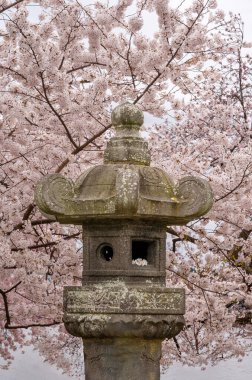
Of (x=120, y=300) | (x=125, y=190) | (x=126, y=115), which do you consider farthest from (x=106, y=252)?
(x=126, y=115)

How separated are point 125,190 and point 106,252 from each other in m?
0.66

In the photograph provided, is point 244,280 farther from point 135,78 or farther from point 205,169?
point 135,78

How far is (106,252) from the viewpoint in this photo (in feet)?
20.9

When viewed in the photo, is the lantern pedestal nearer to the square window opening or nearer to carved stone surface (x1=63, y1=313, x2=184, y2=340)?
carved stone surface (x1=63, y1=313, x2=184, y2=340)

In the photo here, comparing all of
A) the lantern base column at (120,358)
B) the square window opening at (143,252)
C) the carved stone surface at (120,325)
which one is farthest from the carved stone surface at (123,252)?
the lantern base column at (120,358)

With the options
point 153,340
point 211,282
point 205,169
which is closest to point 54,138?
point 205,169

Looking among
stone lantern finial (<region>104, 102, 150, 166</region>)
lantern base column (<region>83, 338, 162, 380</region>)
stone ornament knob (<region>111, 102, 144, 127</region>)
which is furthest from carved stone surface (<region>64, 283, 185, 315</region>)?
stone ornament knob (<region>111, 102, 144, 127</region>)

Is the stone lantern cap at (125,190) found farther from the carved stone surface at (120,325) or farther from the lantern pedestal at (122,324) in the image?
the carved stone surface at (120,325)

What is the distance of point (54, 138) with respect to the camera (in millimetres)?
8961

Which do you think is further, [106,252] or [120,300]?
[106,252]

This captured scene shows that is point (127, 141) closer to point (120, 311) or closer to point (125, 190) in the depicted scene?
point (125, 190)

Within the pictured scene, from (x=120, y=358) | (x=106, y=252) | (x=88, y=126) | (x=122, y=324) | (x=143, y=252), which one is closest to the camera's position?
(x=122, y=324)

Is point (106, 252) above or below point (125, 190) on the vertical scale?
below

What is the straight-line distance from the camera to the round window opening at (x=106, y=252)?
6.30 m
